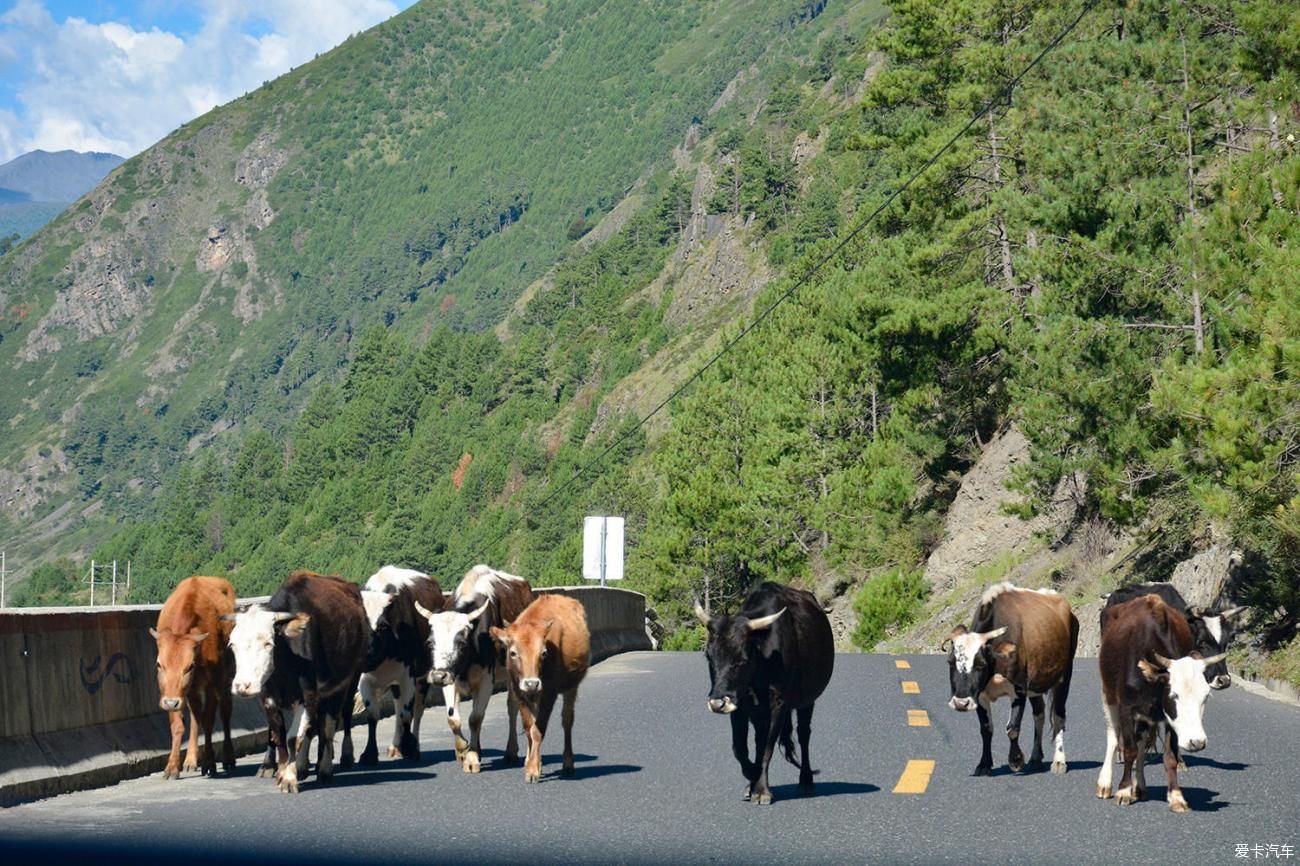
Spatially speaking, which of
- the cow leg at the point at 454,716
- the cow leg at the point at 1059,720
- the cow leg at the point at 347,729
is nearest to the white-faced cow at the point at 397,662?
the cow leg at the point at 347,729

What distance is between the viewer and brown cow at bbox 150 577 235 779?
1318cm

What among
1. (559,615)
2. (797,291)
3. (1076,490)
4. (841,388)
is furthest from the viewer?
(797,291)

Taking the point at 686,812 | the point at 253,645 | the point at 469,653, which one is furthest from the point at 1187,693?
the point at 253,645

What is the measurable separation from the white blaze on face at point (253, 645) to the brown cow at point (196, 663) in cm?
54

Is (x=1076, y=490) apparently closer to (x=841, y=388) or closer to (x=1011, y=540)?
(x=1011, y=540)

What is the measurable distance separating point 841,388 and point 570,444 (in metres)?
87.0

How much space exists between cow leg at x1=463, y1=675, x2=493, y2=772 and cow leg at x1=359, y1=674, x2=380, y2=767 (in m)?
0.78

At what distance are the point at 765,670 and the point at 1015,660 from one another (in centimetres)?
238

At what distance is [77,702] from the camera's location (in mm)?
12914

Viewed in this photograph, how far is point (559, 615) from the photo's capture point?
47.0 ft

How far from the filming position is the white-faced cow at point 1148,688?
11328 mm

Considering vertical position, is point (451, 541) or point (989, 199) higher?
point (989, 199)

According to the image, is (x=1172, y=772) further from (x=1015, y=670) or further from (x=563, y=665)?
(x=563, y=665)

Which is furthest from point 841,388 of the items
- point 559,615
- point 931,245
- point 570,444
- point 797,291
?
point 570,444
